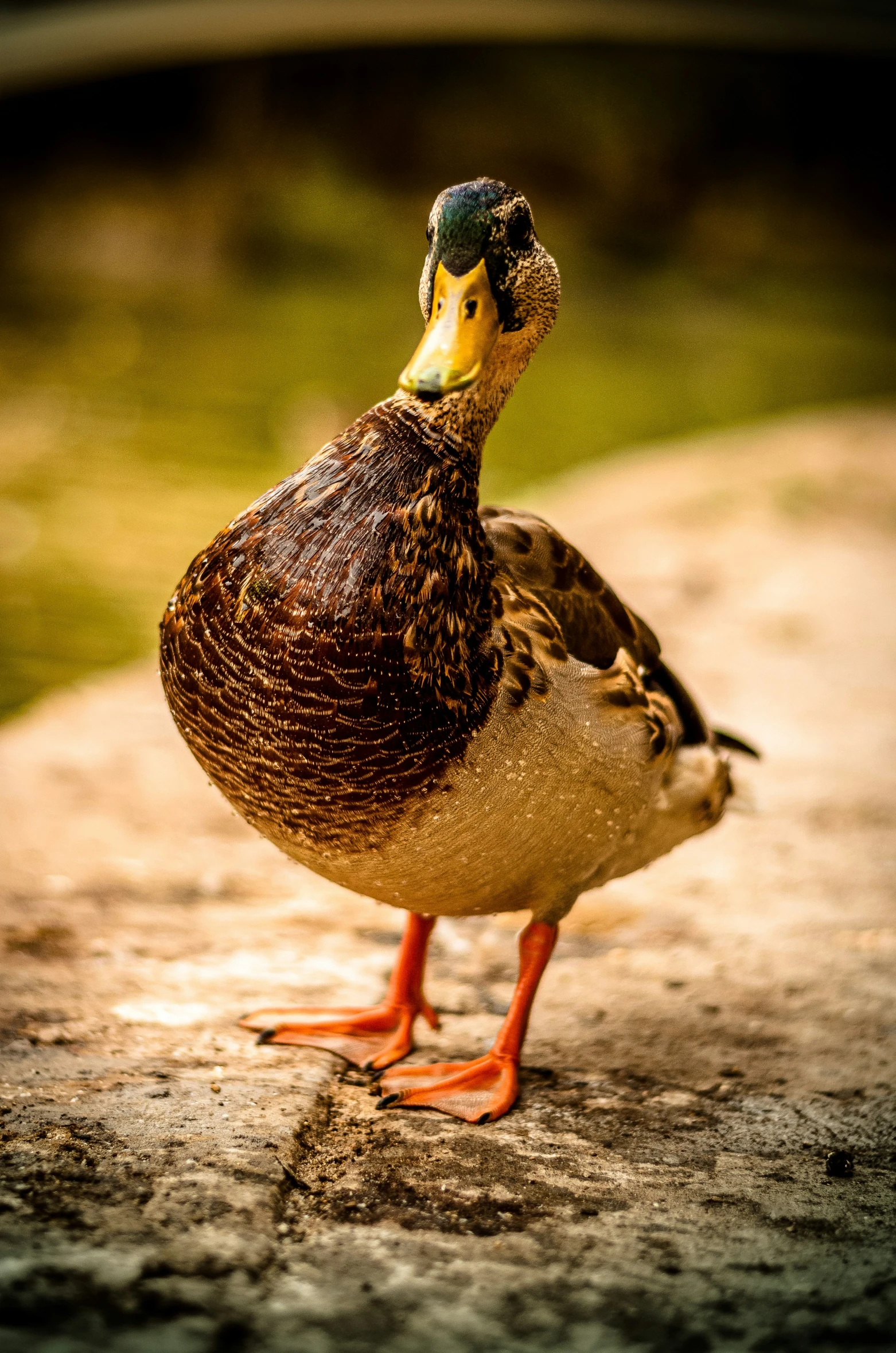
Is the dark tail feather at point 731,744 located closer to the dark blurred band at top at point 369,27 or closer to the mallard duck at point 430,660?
the mallard duck at point 430,660

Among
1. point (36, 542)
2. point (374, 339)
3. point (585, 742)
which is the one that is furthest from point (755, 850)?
point (374, 339)

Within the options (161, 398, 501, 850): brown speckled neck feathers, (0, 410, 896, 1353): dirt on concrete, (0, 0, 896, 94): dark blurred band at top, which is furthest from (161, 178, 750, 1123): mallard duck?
(0, 0, 896, 94): dark blurred band at top

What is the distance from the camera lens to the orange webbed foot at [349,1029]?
9.62 feet

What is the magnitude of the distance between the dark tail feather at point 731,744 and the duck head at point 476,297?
47.8 inches

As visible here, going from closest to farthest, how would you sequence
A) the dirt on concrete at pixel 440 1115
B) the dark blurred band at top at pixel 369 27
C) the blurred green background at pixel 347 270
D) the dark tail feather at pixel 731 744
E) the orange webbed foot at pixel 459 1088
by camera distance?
1. the dirt on concrete at pixel 440 1115
2. the orange webbed foot at pixel 459 1088
3. the dark tail feather at pixel 731 744
4. the blurred green background at pixel 347 270
5. the dark blurred band at top at pixel 369 27

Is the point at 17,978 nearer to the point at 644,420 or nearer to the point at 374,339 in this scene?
the point at 644,420

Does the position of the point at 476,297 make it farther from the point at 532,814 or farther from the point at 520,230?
the point at 532,814

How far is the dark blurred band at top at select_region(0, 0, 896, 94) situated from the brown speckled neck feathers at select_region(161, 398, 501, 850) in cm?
1229

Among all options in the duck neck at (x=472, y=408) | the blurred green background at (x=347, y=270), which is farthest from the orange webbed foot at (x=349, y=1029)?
the blurred green background at (x=347, y=270)

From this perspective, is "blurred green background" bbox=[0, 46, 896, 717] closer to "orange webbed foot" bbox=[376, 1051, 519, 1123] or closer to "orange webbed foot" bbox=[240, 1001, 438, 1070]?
"orange webbed foot" bbox=[240, 1001, 438, 1070]

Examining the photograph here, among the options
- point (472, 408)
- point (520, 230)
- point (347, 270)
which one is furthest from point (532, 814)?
point (347, 270)

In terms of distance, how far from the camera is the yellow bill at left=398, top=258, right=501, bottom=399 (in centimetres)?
A: 226

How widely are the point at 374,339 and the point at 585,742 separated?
11.4 meters

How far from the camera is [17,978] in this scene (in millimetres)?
3168
